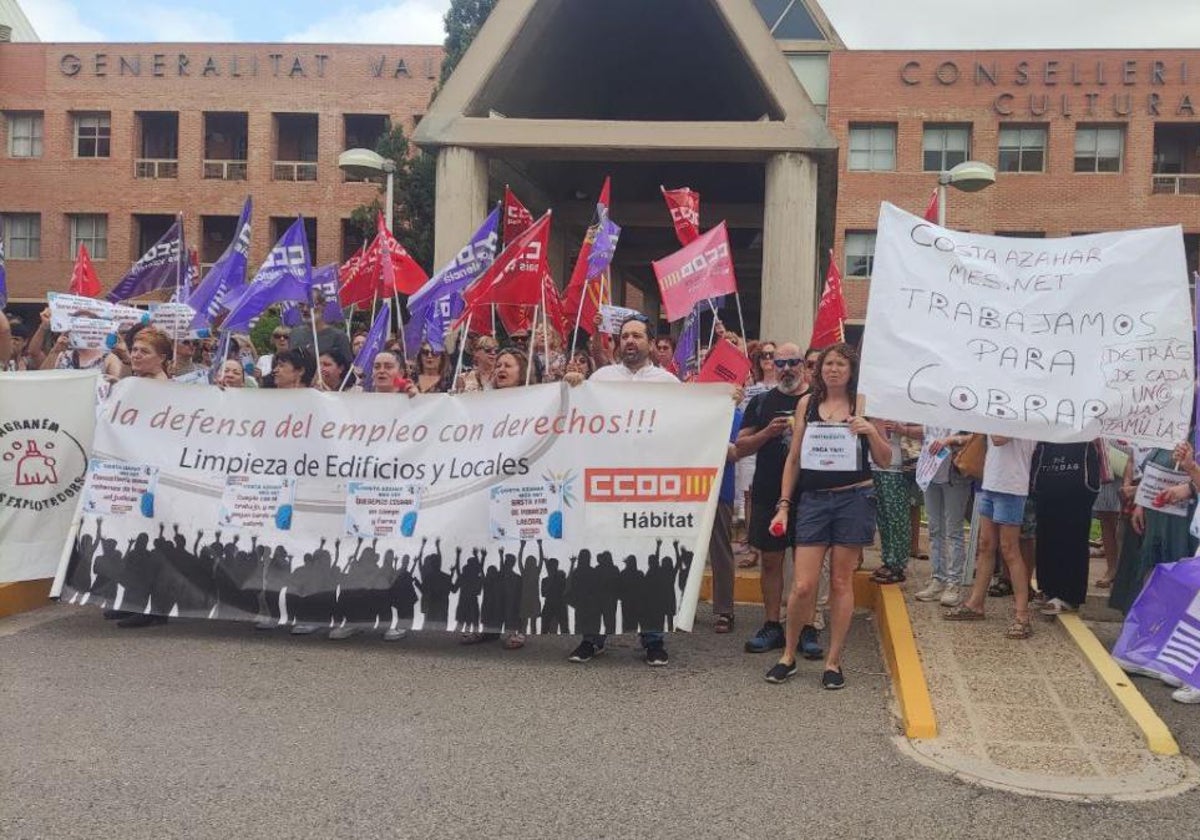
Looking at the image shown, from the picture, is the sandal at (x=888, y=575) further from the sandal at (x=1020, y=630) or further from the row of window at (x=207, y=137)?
the row of window at (x=207, y=137)

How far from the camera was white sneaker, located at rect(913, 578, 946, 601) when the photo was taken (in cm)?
743

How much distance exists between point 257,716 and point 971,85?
35.1 metres

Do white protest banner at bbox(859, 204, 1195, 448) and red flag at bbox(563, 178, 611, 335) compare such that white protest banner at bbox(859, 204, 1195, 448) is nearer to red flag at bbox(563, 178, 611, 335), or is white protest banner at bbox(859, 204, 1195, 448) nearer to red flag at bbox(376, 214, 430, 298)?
red flag at bbox(563, 178, 611, 335)

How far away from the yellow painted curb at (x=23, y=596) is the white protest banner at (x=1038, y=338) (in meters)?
5.85

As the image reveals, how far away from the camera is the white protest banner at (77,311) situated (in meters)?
8.98

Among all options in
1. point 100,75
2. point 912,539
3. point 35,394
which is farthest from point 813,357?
point 100,75

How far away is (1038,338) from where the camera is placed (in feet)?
19.4

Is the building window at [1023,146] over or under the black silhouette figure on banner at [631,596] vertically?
over

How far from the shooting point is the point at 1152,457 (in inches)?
265

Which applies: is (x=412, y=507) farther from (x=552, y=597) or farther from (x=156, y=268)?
(x=156, y=268)

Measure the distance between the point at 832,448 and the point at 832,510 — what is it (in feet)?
1.11

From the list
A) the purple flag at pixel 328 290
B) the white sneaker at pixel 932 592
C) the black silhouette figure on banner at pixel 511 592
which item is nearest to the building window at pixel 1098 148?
the purple flag at pixel 328 290

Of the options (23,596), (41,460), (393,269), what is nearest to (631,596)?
(41,460)

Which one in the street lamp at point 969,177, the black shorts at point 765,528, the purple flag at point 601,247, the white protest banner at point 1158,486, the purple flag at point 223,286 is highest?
the street lamp at point 969,177
